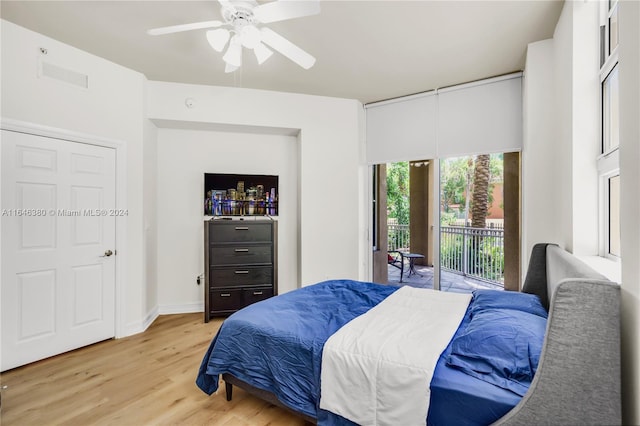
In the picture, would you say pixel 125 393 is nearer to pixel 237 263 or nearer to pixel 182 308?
pixel 237 263

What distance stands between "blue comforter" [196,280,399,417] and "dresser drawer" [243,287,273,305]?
1459 millimetres

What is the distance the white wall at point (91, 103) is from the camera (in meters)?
2.54

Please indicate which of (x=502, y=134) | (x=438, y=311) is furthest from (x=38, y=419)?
(x=502, y=134)

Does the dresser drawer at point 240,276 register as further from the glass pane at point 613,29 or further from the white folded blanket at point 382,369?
the glass pane at point 613,29

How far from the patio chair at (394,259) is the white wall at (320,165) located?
0.42m

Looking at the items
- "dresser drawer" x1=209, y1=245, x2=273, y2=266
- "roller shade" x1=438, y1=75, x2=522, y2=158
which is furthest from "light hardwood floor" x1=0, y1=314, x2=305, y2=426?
"roller shade" x1=438, y1=75, x2=522, y2=158

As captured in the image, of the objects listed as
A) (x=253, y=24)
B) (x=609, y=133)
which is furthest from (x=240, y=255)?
(x=609, y=133)

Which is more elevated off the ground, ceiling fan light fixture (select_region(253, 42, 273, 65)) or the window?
ceiling fan light fixture (select_region(253, 42, 273, 65))

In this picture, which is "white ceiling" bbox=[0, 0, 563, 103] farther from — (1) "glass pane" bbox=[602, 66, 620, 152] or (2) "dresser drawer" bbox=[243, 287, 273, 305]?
(2) "dresser drawer" bbox=[243, 287, 273, 305]

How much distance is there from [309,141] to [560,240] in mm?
2812

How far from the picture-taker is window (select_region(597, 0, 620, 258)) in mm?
1856

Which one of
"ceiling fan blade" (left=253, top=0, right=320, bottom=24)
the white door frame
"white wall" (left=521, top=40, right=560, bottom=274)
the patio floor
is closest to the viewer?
"ceiling fan blade" (left=253, top=0, right=320, bottom=24)

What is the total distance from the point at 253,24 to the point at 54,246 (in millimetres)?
2574

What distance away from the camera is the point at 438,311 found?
2080 mm
